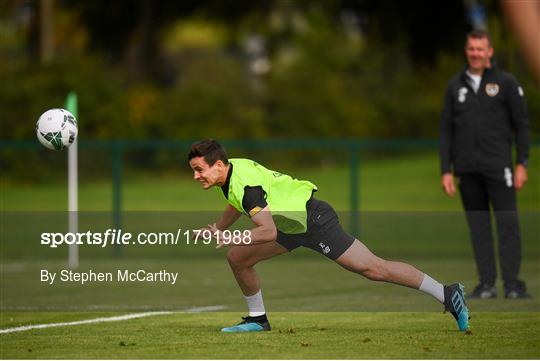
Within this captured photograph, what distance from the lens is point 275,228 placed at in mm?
8719

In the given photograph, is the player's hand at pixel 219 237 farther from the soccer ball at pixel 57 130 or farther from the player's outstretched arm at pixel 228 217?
the soccer ball at pixel 57 130

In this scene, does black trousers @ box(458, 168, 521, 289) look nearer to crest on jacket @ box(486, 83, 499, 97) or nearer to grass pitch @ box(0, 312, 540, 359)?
crest on jacket @ box(486, 83, 499, 97)

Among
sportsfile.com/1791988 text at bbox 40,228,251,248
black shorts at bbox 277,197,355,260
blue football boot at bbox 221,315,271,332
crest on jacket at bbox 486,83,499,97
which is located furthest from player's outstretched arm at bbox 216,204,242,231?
crest on jacket at bbox 486,83,499,97

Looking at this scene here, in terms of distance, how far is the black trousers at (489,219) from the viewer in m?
12.3

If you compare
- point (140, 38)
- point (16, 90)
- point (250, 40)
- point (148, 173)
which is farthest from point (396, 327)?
point (250, 40)

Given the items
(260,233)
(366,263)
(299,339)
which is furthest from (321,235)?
(299,339)

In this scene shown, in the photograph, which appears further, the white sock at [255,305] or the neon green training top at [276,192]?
the white sock at [255,305]

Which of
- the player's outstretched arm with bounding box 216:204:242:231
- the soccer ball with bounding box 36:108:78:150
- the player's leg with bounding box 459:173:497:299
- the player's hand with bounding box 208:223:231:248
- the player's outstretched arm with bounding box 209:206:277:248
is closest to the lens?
the player's hand with bounding box 208:223:231:248

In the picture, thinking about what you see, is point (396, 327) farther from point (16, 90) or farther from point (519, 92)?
point (16, 90)

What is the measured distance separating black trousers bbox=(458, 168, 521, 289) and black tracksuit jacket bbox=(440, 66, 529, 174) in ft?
0.45

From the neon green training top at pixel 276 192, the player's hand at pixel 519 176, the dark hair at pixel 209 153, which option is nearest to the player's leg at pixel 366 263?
the neon green training top at pixel 276 192

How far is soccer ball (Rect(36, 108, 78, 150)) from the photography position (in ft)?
35.2

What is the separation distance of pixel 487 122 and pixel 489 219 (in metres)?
0.96

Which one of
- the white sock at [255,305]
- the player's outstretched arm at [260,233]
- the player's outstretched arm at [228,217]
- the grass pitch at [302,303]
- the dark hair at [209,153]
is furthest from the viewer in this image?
the white sock at [255,305]
